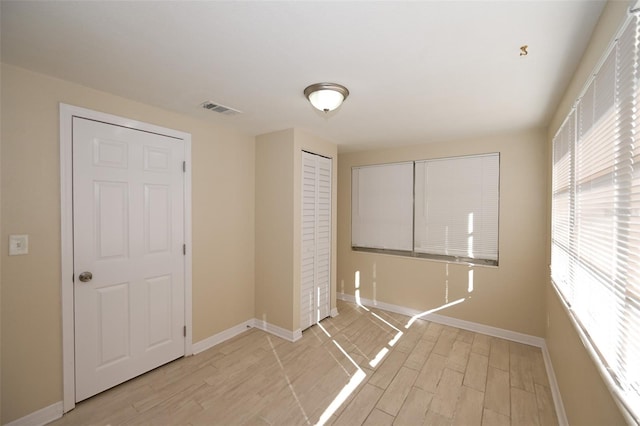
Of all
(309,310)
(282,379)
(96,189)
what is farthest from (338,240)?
(96,189)

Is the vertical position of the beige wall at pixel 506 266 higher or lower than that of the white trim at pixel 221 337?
higher

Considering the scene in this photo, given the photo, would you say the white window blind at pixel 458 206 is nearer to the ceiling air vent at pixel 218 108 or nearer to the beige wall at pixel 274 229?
the beige wall at pixel 274 229

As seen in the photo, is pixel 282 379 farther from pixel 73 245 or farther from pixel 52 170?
pixel 52 170

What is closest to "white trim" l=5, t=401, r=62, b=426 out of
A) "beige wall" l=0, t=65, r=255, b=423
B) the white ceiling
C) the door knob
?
"beige wall" l=0, t=65, r=255, b=423

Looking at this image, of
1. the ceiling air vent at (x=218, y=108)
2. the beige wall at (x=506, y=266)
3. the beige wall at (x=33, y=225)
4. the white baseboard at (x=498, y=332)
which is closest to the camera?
the beige wall at (x=33, y=225)

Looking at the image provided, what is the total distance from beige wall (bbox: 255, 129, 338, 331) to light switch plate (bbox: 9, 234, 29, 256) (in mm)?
2044

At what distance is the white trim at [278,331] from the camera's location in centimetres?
320

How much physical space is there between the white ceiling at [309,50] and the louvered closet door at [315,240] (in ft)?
3.59

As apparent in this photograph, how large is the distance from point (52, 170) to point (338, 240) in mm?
3640

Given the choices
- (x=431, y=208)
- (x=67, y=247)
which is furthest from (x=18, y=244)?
(x=431, y=208)

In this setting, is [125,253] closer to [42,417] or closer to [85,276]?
[85,276]

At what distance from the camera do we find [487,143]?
134 inches

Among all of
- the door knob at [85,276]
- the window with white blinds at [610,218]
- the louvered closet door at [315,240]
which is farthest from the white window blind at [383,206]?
the door knob at [85,276]

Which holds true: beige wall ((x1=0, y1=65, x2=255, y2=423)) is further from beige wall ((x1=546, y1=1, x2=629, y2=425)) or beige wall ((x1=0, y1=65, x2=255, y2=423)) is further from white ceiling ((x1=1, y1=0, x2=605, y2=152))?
beige wall ((x1=546, y1=1, x2=629, y2=425))
